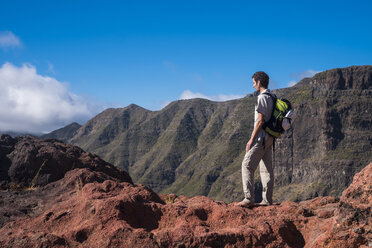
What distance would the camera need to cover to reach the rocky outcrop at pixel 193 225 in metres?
4.54

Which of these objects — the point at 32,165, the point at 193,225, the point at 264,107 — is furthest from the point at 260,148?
the point at 32,165

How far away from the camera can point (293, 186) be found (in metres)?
111

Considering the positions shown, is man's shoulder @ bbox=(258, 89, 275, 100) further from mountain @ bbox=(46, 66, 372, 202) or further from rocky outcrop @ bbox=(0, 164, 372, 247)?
mountain @ bbox=(46, 66, 372, 202)

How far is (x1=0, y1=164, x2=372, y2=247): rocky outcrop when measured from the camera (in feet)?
14.9

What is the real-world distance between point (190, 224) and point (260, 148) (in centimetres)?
208

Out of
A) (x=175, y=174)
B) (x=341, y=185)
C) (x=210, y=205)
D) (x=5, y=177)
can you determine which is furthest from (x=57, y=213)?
(x=175, y=174)

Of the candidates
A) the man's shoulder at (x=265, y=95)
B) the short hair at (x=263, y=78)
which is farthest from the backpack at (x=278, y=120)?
the short hair at (x=263, y=78)

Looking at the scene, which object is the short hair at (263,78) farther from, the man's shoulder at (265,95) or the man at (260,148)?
the man's shoulder at (265,95)

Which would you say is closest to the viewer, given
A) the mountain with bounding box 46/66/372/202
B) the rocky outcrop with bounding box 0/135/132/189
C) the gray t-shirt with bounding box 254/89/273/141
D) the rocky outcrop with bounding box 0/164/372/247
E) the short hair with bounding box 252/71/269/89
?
the rocky outcrop with bounding box 0/164/372/247

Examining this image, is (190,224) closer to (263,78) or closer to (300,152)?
(263,78)

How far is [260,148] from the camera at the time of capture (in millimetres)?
6496

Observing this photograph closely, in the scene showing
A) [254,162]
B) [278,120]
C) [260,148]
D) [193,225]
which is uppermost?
[278,120]


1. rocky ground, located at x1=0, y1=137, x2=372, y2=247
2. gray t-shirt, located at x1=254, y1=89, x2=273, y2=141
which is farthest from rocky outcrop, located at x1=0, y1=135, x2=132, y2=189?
gray t-shirt, located at x1=254, y1=89, x2=273, y2=141

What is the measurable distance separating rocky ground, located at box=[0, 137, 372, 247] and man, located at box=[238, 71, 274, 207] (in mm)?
518
